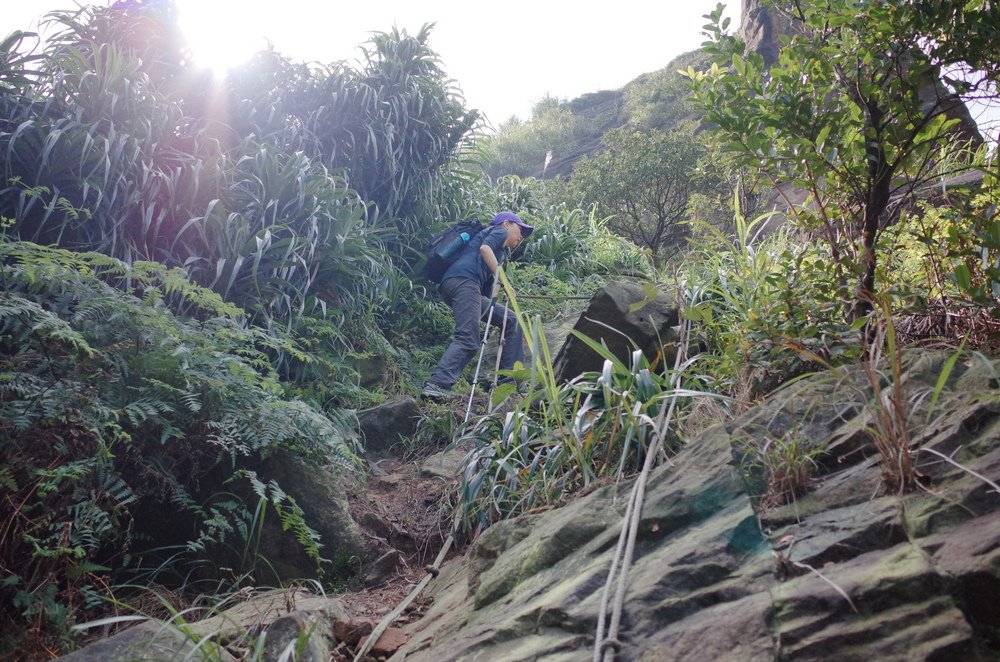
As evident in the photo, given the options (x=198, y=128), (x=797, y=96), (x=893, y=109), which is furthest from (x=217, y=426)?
(x=198, y=128)

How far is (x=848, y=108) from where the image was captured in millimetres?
3072

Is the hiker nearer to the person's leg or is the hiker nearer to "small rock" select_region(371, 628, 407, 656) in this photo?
the person's leg

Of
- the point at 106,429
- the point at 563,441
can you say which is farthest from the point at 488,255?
the point at 106,429

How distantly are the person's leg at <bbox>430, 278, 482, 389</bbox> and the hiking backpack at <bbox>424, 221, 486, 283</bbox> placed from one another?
22 cm

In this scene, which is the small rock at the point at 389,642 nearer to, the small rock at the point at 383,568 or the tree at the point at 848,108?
the small rock at the point at 383,568

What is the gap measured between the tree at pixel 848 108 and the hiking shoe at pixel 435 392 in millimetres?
3353

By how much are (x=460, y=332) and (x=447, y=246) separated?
2.87 ft

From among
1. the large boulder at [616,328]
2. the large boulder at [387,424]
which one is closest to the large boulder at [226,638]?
the large boulder at [616,328]

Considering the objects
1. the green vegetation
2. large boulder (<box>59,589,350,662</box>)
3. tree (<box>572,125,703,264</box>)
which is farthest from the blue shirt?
tree (<box>572,125,703,264</box>)

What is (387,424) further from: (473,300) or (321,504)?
(321,504)

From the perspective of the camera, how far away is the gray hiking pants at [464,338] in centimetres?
625

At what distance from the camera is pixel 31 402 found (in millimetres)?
3025

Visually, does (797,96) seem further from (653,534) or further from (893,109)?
(653,534)

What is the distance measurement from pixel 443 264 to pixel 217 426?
3.57 metres
